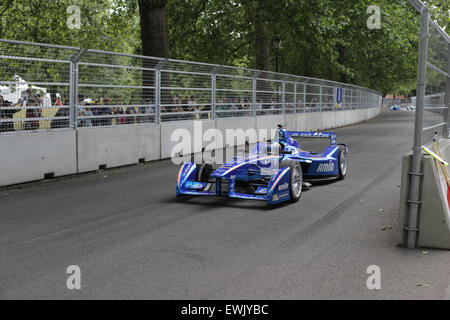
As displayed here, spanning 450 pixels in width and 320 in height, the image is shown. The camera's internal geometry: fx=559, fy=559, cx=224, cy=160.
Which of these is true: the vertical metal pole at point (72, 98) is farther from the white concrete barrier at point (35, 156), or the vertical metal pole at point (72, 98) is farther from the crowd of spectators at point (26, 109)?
the crowd of spectators at point (26, 109)

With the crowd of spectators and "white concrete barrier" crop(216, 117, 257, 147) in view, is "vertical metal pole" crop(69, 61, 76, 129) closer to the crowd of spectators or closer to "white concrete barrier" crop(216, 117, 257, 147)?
the crowd of spectators

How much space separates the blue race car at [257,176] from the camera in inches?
300

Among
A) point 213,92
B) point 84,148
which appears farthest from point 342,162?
point 213,92

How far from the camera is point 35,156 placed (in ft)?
32.2

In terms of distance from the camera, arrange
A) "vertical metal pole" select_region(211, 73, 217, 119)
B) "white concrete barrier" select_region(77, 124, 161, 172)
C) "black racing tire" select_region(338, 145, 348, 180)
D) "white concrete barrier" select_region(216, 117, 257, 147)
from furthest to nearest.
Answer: "white concrete barrier" select_region(216, 117, 257, 147) → "vertical metal pole" select_region(211, 73, 217, 119) → "white concrete barrier" select_region(77, 124, 161, 172) → "black racing tire" select_region(338, 145, 348, 180)

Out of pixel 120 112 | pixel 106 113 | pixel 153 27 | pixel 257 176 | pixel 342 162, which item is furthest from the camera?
pixel 153 27

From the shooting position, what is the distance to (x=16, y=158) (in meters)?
9.38

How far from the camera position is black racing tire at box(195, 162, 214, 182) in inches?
328

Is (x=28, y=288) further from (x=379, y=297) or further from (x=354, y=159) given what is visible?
(x=354, y=159)

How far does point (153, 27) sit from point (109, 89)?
216 inches

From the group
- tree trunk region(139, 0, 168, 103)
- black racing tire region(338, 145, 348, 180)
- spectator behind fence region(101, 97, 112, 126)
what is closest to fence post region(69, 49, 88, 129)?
spectator behind fence region(101, 97, 112, 126)

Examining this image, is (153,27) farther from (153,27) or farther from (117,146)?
(117,146)

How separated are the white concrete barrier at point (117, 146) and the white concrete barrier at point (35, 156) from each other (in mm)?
A: 354

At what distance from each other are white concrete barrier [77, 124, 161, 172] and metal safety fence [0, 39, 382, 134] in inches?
10.9
